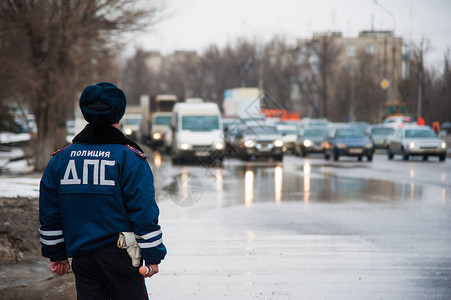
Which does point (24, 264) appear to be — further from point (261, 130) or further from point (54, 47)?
point (261, 130)

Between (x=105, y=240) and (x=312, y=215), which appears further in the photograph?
(x=312, y=215)

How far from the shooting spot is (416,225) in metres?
Answer: 11.0

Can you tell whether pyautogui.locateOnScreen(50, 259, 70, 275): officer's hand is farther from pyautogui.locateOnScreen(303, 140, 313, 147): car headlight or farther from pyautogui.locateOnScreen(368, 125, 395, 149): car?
pyautogui.locateOnScreen(368, 125, 395, 149): car

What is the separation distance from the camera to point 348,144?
3148cm

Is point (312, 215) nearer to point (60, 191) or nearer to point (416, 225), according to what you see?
point (416, 225)

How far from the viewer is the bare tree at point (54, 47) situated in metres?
19.3

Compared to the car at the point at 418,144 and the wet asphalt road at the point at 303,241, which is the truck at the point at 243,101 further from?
the wet asphalt road at the point at 303,241

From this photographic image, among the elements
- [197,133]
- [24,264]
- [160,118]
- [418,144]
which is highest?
[160,118]

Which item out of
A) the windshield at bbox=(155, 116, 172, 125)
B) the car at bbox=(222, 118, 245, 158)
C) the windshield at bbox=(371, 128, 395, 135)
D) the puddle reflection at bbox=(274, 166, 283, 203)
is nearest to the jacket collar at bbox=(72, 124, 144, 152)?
the puddle reflection at bbox=(274, 166, 283, 203)

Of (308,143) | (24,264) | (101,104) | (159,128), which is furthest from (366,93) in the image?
(101,104)

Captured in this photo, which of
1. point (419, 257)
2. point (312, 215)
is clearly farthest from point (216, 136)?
point (419, 257)

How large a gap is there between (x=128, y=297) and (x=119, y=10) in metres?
18.2

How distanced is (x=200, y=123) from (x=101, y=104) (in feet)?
84.4

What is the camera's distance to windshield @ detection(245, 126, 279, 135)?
104 feet
